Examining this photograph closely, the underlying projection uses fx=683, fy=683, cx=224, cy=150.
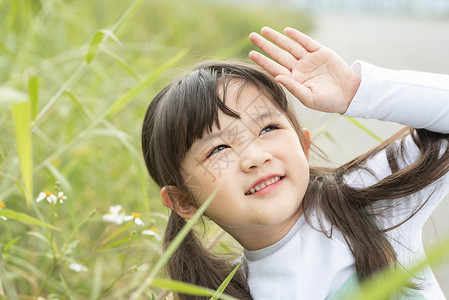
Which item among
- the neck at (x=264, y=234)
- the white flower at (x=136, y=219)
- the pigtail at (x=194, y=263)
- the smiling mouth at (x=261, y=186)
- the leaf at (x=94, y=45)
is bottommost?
the pigtail at (x=194, y=263)

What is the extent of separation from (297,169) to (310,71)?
231 millimetres

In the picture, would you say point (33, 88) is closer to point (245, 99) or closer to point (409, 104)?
point (245, 99)

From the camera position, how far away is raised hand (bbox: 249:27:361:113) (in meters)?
1.33

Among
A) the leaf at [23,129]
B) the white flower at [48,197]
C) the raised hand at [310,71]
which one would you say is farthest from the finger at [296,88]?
the leaf at [23,129]

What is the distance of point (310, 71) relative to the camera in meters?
1.39

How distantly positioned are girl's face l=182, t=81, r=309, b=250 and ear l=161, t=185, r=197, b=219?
80mm

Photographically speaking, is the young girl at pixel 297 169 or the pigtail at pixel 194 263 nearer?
the young girl at pixel 297 169

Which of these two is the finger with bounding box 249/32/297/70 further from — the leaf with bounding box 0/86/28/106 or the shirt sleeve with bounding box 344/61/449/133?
the leaf with bounding box 0/86/28/106

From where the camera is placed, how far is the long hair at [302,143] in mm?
1303

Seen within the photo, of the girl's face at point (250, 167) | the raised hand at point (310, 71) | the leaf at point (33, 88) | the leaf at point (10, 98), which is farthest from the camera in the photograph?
the raised hand at point (310, 71)

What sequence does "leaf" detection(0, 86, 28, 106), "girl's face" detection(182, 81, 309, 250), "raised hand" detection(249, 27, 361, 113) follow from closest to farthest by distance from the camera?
"leaf" detection(0, 86, 28, 106)
"girl's face" detection(182, 81, 309, 250)
"raised hand" detection(249, 27, 361, 113)

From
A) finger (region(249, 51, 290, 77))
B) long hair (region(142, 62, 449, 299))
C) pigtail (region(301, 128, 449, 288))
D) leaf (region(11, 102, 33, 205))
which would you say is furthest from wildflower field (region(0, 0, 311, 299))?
pigtail (region(301, 128, 449, 288))

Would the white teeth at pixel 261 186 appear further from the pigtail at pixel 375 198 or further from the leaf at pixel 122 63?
the leaf at pixel 122 63

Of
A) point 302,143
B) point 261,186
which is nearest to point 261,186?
point 261,186
